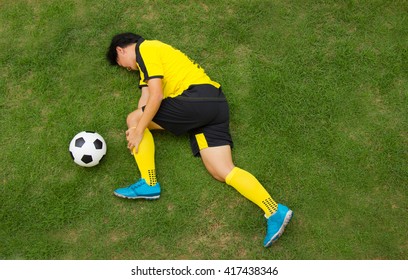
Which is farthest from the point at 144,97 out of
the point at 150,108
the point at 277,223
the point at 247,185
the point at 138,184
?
the point at 277,223

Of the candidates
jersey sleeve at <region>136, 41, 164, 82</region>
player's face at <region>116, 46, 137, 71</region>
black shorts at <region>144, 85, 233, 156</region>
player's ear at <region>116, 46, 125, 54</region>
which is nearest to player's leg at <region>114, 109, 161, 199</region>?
black shorts at <region>144, 85, 233, 156</region>

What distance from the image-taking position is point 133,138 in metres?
3.92

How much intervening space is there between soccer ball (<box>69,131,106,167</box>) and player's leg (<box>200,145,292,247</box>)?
94cm

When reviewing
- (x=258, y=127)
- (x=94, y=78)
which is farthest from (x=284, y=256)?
(x=94, y=78)

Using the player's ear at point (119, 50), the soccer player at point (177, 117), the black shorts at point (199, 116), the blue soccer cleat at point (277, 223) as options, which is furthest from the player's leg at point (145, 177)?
the blue soccer cleat at point (277, 223)

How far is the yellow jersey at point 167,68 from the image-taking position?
382 cm

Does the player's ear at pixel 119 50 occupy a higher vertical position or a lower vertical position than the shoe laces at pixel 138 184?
higher

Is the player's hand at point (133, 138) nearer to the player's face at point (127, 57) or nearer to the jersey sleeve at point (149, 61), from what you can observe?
the jersey sleeve at point (149, 61)

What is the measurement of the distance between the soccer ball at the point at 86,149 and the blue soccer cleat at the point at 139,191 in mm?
360

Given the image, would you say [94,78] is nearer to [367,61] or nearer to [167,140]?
[167,140]

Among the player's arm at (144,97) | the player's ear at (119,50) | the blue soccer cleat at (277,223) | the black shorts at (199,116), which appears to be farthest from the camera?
the player's arm at (144,97)

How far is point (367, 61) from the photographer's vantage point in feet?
14.9

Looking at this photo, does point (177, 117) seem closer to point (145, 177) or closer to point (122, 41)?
point (145, 177)

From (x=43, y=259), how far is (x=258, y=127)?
7.56 ft
